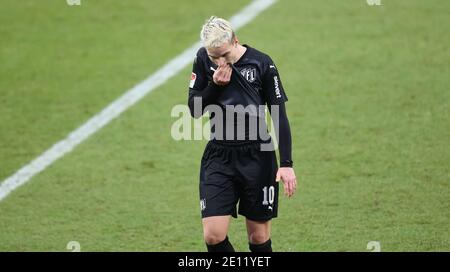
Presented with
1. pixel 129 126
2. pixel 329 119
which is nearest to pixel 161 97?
pixel 129 126

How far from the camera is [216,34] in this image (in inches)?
260

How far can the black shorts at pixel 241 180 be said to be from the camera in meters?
6.96

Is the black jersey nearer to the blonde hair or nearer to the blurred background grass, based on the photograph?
the blonde hair

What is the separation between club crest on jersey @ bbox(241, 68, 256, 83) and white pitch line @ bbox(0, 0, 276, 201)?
3.76 metres

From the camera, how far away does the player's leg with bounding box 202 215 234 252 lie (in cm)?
686

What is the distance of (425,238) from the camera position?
8.37 meters

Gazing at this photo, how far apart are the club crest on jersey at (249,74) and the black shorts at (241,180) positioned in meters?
0.48

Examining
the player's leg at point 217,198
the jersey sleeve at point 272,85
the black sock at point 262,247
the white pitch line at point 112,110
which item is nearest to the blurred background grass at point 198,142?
the white pitch line at point 112,110

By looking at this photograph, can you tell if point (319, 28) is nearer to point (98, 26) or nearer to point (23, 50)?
point (98, 26)

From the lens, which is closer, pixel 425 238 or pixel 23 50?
pixel 425 238

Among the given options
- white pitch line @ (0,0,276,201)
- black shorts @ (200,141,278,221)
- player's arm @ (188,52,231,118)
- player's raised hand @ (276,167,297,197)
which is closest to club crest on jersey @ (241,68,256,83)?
player's arm @ (188,52,231,118)

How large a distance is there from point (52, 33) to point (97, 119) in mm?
2960

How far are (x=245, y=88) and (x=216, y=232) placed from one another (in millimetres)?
1063

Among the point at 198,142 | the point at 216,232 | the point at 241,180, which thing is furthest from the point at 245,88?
the point at 198,142
